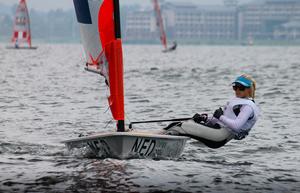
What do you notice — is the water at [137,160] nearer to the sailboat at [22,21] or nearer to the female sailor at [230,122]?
the female sailor at [230,122]

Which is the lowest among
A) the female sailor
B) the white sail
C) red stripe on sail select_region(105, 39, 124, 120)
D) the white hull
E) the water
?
the water

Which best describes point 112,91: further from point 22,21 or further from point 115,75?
point 22,21

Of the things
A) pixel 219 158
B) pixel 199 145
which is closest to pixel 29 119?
pixel 199 145

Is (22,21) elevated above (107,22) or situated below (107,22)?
above

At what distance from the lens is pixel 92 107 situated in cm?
2569

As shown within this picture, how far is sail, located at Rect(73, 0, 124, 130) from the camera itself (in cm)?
1264

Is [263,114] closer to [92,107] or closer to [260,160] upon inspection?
[92,107]

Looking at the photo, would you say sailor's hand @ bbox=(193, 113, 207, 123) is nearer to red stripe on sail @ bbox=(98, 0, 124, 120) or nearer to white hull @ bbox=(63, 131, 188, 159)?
white hull @ bbox=(63, 131, 188, 159)

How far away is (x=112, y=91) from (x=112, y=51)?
651mm

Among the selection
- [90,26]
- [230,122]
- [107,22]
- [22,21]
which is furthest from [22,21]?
[230,122]

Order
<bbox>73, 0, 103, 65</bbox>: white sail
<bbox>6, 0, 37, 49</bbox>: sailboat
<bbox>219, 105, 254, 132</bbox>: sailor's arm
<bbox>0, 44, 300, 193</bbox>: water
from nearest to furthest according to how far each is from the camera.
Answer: <bbox>0, 44, 300, 193</bbox>: water → <bbox>219, 105, 254, 132</bbox>: sailor's arm → <bbox>73, 0, 103, 65</bbox>: white sail → <bbox>6, 0, 37, 49</bbox>: sailboat

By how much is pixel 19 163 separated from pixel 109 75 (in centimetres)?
211

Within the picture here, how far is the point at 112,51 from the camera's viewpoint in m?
12.7

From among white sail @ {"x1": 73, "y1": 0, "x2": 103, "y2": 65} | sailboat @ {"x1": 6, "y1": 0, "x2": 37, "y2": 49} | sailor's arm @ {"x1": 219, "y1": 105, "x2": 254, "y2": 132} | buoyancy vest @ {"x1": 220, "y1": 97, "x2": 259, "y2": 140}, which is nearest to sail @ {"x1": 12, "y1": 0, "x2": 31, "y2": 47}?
sailboat @ {"x1": 6, "y1": 0, "x2": 37, "y2": 49}
